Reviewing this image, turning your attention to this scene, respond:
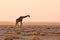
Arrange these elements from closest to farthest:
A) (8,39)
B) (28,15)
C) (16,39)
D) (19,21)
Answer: (8,39) < (16,39) < (19,21) < (28,15)

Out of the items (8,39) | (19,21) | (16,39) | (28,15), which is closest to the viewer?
(8,39)

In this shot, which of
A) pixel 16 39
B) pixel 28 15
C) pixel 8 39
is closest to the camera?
pixel 8 39

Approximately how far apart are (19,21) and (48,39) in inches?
472

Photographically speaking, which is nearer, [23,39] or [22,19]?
[23,39]

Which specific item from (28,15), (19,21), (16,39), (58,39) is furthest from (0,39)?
(28,15)

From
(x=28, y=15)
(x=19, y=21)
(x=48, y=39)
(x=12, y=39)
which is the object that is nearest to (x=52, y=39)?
(x=48, y=39)

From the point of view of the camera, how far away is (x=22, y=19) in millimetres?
33375

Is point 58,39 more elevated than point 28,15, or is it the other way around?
point 28,15

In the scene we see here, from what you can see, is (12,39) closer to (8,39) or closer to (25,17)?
(8,39)

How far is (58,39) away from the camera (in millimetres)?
20938

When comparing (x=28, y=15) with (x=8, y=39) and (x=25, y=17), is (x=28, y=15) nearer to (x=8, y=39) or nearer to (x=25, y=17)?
(x=25, y=17)

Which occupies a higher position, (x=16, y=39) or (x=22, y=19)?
(x=22, y=19)

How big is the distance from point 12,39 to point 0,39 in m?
1.66

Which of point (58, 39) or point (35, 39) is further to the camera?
point (58, 39)
